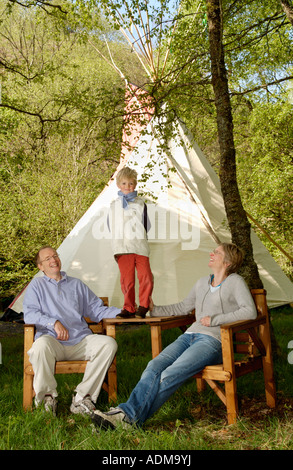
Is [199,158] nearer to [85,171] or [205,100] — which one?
[205,100]

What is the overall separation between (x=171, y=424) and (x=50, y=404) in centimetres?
76

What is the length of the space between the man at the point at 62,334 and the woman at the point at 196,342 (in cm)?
38

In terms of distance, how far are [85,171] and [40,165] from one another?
1.03 m

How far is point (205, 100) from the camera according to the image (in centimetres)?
580

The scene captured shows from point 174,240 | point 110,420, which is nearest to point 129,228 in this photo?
point 110,420

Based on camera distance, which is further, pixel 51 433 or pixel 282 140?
pixel 282 140

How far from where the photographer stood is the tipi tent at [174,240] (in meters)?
6.26

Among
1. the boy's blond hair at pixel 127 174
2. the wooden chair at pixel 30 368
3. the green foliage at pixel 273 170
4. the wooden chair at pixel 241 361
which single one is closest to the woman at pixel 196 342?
the wooden chair at pixel 241 361

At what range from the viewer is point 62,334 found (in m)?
3.32

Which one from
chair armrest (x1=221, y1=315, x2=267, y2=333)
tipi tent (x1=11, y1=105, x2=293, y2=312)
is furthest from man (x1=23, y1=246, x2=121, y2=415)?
tipi tent (x1=11, y1=105, x2=293, y2=312)

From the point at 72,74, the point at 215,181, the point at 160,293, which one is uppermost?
the point at 72,74
